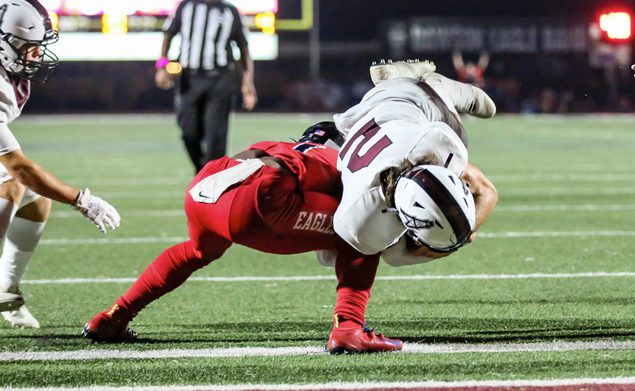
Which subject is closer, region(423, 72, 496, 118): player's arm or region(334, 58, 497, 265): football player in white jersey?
region(334, 58, 497, 265): football player in white jersey

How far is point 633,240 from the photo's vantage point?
245 inches

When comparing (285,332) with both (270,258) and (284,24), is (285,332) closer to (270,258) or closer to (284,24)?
(270,258)

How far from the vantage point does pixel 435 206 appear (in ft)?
10.3

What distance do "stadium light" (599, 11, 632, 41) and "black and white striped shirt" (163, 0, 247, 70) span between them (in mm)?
12128

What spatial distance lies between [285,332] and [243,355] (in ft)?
1.43

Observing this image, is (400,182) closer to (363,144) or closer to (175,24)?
(363,144)

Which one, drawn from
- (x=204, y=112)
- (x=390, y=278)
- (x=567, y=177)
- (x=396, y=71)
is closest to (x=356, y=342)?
(x=396, y=71)

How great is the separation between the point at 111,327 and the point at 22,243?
63 centimetres

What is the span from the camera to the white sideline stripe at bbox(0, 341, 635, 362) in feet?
11.6

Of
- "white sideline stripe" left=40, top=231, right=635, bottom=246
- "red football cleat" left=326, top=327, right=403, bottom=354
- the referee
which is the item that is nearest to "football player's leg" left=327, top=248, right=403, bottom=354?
"red football cleat" left=326, top=327, right=403, bottom=354

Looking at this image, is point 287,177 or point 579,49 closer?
point 287,177

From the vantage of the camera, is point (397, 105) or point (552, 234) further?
point (552, 234)

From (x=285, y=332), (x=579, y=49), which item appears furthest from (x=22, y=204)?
(x=579, y=49)

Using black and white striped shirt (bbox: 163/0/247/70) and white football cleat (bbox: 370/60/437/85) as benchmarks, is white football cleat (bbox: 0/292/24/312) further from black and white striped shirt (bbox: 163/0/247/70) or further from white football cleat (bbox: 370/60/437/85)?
black and white striped shirt (bbox: 163/0/247/70)
